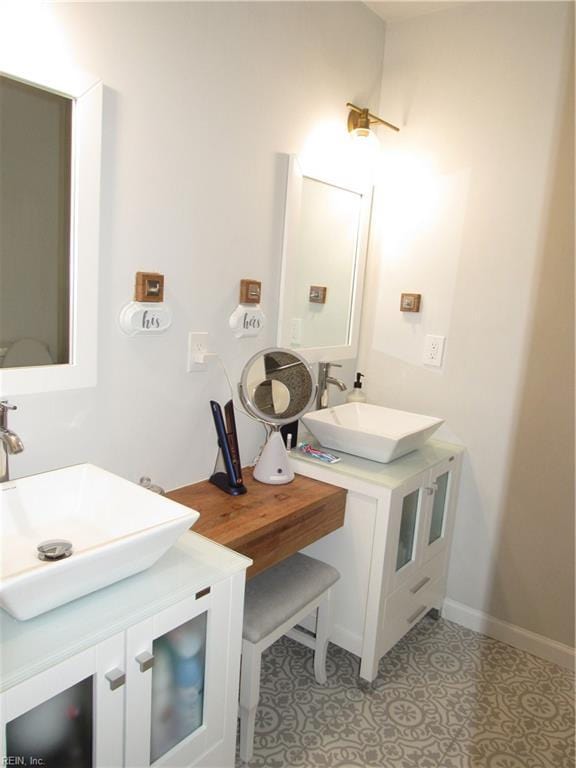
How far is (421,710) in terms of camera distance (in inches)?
75.6

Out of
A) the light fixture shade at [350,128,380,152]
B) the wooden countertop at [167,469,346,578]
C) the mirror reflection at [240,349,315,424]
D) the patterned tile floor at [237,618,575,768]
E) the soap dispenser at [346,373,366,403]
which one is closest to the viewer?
the wooden countertop at [167,469,346,578]

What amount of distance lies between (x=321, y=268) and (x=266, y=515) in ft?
3.59

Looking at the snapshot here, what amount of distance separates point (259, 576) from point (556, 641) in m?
1.29

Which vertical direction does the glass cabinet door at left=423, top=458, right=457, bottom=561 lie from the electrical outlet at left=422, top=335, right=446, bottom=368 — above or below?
below

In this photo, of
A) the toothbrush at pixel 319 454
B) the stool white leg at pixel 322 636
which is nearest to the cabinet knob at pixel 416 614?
the stool white leg at pixel 322 636

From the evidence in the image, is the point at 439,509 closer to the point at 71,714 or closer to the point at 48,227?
the point at 71,714

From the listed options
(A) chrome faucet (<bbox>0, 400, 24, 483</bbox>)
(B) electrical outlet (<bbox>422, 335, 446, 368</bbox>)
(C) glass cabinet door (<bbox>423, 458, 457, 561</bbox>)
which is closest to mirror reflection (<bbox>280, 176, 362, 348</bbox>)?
(B) electrical outlet (<bbox>422, 335, 446, 368</bbox>)

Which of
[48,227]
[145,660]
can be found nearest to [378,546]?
[145,660]

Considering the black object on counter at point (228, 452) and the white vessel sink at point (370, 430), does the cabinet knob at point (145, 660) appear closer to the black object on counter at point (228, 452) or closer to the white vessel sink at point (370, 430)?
the black object on counter at point (228, 452)

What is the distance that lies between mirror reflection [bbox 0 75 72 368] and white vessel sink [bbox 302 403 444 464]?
105 cm

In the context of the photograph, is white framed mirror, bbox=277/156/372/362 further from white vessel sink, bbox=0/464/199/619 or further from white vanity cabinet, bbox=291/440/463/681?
white vessel sink, bbox=0/464/199/619

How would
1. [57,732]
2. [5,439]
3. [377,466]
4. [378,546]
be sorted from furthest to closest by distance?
[377,466], [378,546], [5,439], [57,732]

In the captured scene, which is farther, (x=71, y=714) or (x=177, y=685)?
(x=177, y=685)

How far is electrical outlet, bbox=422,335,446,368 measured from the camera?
2391mm
